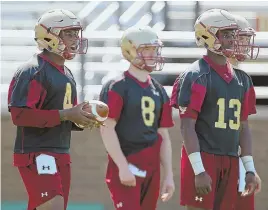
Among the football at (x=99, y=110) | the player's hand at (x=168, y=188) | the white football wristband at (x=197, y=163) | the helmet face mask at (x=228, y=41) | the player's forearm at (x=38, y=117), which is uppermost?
the helmet face mask at (x=228, y=41)

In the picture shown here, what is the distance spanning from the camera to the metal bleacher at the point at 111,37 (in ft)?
32.0

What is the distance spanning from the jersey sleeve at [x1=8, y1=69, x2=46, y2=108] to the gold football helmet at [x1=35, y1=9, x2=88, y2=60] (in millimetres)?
237

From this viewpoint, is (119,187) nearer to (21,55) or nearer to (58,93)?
(58,93)

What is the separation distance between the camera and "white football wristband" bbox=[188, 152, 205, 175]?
629cm

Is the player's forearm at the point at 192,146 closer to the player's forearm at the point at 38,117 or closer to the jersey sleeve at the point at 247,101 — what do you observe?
the jersey sleeve at the point at 247,101

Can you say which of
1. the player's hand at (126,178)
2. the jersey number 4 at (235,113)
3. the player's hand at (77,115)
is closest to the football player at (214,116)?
the jersey number 4 at (235,113)

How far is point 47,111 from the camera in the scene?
6.36 metres

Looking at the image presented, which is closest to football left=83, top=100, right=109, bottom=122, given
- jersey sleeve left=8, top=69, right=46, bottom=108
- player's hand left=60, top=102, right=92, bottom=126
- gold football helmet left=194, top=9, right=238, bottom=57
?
player's hand left=60, top=102, right=92, bottom=126

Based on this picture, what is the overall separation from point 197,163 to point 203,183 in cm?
13

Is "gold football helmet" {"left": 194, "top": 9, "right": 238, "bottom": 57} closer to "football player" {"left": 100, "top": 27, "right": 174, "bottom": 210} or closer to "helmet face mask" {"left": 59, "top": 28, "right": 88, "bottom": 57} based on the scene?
"football player" {"left": 100, "top": 27, "right": 174, "bottom": 210}

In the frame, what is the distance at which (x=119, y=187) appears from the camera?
21.1 feet

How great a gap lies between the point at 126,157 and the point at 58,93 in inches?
23.1

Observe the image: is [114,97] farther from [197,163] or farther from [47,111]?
[197,163]

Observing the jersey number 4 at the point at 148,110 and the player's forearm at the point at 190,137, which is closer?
the player's forearm at the point at 190,137
